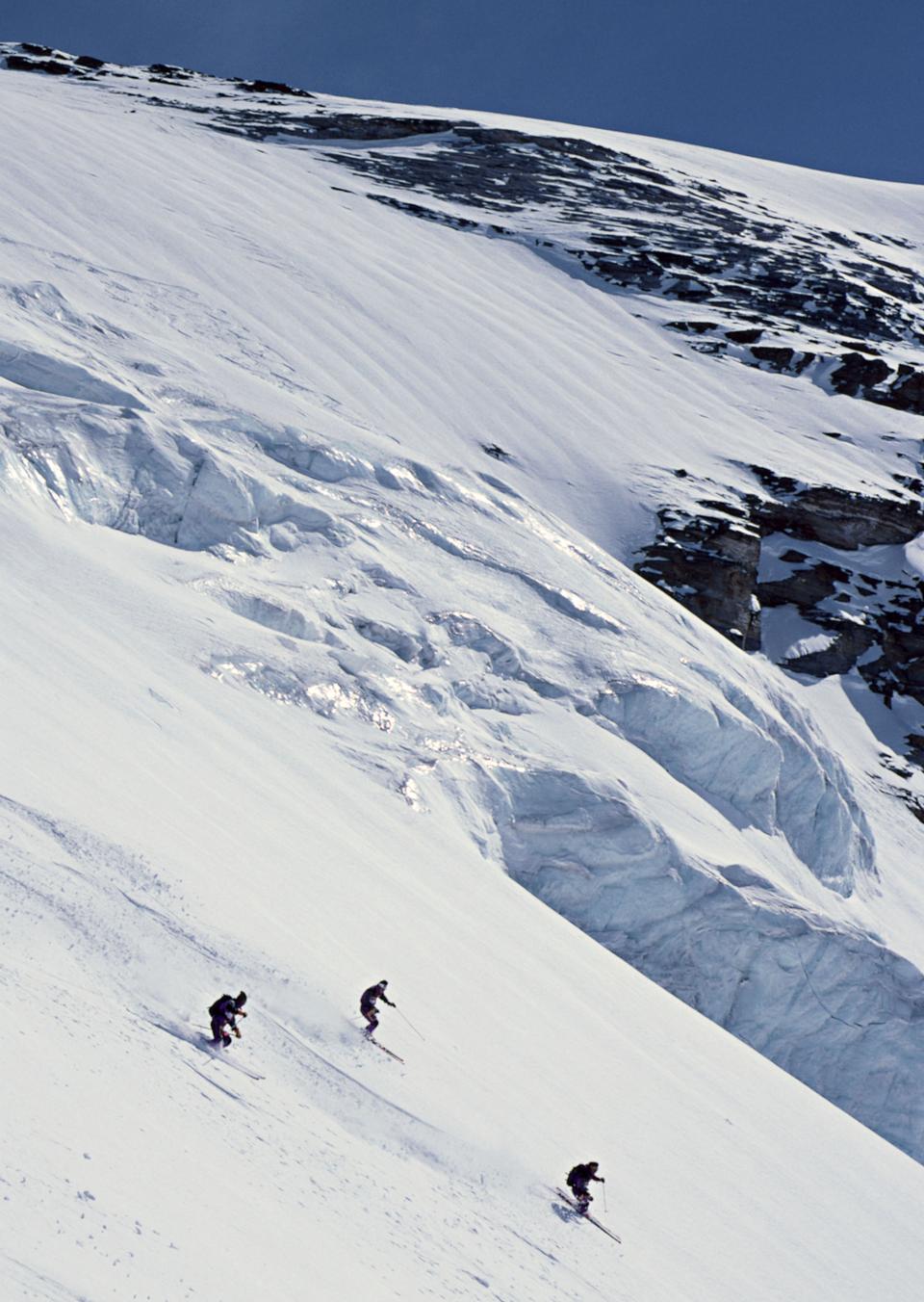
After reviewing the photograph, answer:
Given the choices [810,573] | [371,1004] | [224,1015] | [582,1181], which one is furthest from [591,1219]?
[810,573]

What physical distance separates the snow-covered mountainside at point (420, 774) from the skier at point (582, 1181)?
383 millimetres

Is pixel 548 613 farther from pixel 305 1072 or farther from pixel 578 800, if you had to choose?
pixel 305 1072

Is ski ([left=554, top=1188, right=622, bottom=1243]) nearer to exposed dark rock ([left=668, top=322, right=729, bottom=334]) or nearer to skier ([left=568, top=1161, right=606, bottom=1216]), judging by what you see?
skier ([left=568, top=1161, right=606, bottom=1216])

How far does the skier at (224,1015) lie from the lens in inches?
523

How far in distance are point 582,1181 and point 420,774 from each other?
1024cm

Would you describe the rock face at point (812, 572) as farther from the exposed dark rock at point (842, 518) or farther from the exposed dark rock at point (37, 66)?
the exposed dark rock at point (37, 66)

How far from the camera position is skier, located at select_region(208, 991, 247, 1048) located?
13.3m

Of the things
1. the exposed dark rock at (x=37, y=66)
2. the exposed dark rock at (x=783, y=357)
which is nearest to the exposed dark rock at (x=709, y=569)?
the exposed dark rock at (x=783, y=357)

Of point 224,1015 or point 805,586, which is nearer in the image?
point 224,1015

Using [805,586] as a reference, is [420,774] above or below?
below

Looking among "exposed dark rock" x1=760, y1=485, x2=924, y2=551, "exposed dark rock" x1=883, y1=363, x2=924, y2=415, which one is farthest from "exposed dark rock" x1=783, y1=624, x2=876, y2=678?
"exposed dark rock" x1=883, y1=363, x2=924, y2=415

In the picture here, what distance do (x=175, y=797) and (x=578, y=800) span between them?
10.6 meters

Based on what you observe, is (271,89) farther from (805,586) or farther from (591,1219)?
(591,1219)

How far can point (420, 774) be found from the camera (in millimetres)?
24578
